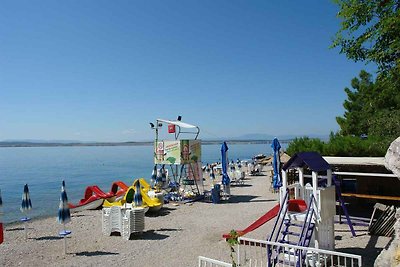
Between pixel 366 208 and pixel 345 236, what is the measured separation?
4214 millimetres

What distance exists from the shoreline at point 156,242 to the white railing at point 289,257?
70 cm

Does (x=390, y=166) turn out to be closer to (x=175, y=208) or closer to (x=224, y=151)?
(x=175, y=208)

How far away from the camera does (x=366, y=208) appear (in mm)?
14945

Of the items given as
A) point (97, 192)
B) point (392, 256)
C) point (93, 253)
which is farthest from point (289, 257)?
point (97, 192)

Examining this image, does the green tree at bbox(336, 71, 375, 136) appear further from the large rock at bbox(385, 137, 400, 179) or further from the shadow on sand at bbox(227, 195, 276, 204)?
the large rock at bbox(385, 137, 400, 179)

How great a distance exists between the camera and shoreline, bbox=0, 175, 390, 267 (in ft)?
33.8

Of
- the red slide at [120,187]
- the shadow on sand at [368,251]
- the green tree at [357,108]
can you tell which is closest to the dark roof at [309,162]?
the shadow on sand at [368,251]

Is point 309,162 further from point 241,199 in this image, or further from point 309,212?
point 241,199

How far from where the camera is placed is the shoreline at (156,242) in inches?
405

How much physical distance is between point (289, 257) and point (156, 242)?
6.40 m

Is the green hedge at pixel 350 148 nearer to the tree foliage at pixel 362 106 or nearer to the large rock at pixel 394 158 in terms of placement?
the tree foliage at pixel 362 106

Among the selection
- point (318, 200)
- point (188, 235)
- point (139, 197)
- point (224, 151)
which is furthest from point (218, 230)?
point (224, 151)

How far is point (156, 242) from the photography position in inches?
484

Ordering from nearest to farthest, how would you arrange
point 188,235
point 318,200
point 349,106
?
point 318,200, point 188,235, point 349,106
